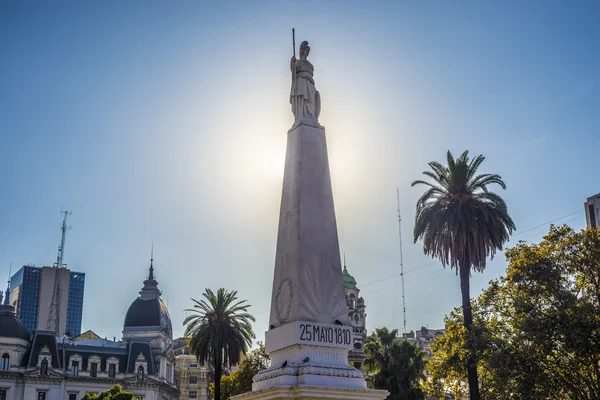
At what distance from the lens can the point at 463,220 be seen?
3466cm

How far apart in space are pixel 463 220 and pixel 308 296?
50.9ft

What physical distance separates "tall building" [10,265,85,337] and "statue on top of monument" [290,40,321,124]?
122m

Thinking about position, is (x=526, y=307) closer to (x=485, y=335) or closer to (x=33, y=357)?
(x=485, y=335)

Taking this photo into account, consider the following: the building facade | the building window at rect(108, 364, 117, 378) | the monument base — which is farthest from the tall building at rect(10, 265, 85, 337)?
the monument base

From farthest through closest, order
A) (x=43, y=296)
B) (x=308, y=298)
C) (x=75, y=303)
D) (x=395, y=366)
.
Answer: (x=75, y=303), (x=43, y=296), (x=395, y=366), (x=308, y=298)

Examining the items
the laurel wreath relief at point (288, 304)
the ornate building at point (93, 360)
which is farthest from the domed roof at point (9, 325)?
the laurel wreath relief at point (288, 304)

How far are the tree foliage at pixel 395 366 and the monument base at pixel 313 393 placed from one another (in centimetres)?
2990

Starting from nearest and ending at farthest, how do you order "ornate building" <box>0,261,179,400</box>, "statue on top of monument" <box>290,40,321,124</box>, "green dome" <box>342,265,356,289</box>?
"statue on top of monument" <box>290,40,321,124</box>
"ornate building" <box>0,261,179,400</box>
"green dome" <box>342,265,356,289</box>

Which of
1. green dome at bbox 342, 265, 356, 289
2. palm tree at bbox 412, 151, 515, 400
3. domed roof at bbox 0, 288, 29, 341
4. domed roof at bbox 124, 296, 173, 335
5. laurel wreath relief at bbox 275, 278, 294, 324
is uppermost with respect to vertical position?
green dome at bbox 342, 265, 356, 289

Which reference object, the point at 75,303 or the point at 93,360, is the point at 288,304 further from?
the point at 75,303

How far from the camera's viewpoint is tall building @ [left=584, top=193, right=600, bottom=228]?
6634 cm

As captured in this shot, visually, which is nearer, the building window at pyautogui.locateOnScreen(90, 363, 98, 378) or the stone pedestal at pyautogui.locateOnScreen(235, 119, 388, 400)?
the stone pedestal at pyautogui.locateOnScreen(235, 119, 388, 400)

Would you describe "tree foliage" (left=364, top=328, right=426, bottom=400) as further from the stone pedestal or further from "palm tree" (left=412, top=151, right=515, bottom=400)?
the stone pedestal

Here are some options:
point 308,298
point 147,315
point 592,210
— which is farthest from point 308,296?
point 147,315
